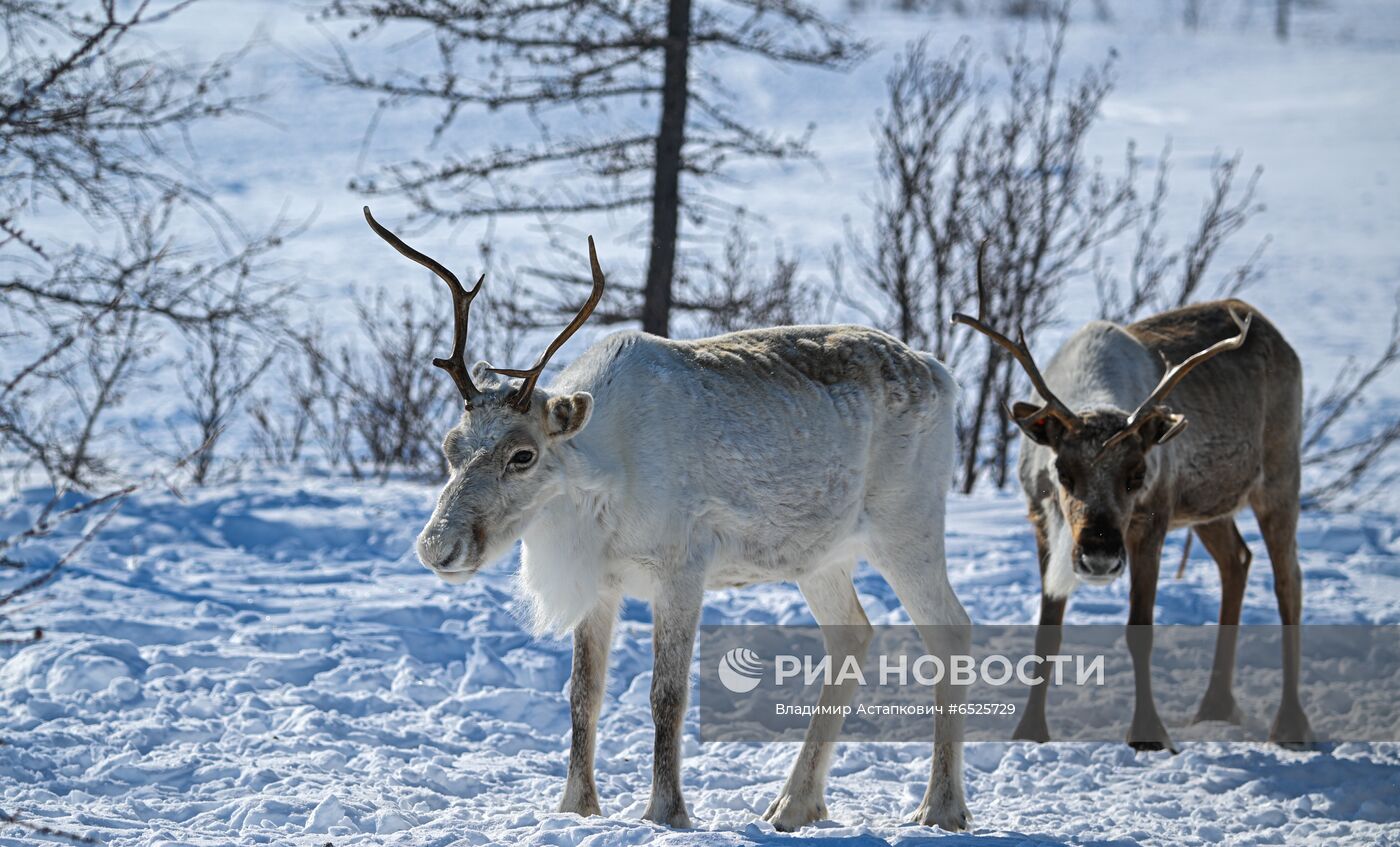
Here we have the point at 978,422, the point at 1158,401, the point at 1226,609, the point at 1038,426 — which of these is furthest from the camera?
the point at 978,422

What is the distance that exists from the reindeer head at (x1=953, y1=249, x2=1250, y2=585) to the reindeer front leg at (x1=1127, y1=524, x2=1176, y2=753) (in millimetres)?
417

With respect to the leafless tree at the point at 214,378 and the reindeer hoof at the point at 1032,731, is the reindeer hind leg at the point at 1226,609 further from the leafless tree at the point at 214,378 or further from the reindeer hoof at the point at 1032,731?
the leafless tree at the point at 214,378

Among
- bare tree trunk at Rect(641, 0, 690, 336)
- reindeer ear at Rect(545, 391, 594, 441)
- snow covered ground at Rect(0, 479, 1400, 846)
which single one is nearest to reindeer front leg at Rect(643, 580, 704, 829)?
snow covered ground at Rect(0, 479, 1400, 846)

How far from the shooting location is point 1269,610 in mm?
9117

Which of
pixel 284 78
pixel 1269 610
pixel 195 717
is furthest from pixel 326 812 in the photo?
pixel 284 78

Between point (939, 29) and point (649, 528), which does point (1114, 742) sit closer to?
point (649, 528)

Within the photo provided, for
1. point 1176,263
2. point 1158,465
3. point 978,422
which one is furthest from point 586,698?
point 1176,263

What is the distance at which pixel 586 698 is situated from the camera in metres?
5.38

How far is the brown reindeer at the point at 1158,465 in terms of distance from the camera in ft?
21.5

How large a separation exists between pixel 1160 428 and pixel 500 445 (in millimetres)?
3507

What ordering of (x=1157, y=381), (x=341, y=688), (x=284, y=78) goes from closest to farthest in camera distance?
(x=341, y=688), (x=1157, y=381), (x=284, y=78)

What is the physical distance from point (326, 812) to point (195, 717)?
147cm

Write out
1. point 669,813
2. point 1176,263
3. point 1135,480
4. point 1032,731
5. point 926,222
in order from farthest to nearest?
point 1176,263, point 926,222, point 1032,731, point 1135,480, point 669,813

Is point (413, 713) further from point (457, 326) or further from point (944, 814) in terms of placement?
point (944, 814)
